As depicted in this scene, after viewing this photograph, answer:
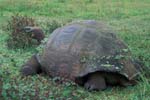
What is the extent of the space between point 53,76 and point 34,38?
6.93ft

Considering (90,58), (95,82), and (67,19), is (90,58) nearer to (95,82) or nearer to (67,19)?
(95,82)

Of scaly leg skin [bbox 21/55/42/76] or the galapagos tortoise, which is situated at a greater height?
the galapagos tortoise

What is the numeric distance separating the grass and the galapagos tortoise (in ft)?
0.43

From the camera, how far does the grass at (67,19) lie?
6.66 metres

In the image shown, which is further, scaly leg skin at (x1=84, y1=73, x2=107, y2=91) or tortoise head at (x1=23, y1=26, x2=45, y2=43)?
tortoise head at (x1=23, y1=26, x2=45, y2=43)

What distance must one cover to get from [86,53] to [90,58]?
0.36ft

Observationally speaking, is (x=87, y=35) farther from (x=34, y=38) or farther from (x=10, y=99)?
(x=34, y=38)

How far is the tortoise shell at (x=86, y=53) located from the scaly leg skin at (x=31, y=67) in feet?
0.69

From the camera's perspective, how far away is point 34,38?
949cm

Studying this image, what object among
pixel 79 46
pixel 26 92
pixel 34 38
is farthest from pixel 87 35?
pixel 34 38

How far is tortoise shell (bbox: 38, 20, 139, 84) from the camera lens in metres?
7.00

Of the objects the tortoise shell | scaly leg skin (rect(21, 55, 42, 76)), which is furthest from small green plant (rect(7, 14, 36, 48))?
the tortoise shell

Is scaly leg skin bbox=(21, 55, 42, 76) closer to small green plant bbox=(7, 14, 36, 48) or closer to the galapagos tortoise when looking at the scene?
the galapagos tortoise

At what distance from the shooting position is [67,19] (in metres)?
13.0
